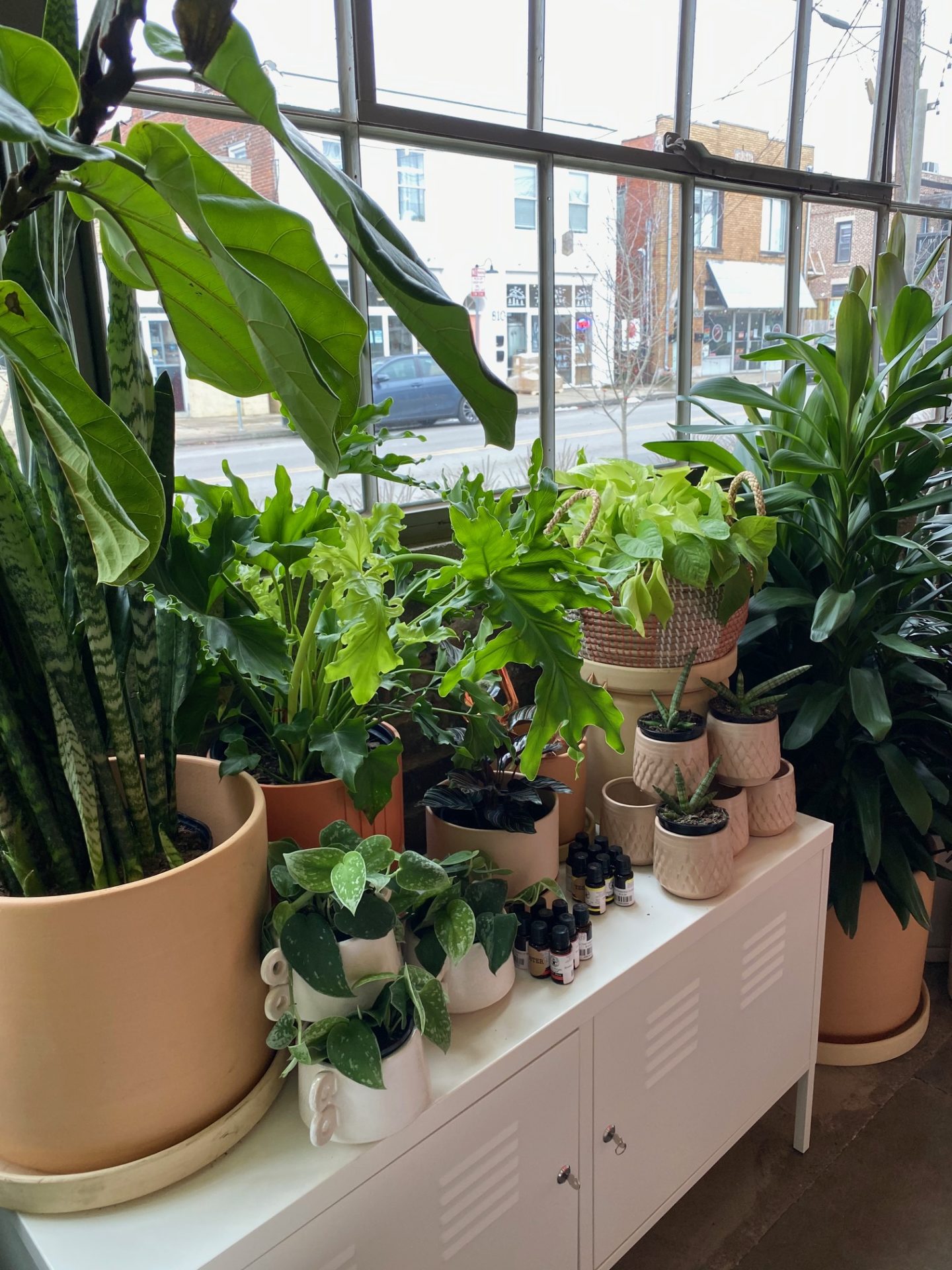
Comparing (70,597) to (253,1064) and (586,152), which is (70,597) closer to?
(253,1064)

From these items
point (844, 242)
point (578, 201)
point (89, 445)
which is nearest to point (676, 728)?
point (89, 445)

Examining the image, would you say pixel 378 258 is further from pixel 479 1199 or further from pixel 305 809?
pixel 479 1199

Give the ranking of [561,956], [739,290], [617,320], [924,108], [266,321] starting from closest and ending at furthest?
1. [266,321]
2. [561,956]
3. [617,320]
4. [739,290]
5. [924,108]

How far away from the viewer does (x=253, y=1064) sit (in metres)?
0.93

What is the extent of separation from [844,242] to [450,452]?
5.22 ft

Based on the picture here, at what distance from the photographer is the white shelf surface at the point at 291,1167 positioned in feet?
2.62

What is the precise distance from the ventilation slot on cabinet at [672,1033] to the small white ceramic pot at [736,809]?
228 mm

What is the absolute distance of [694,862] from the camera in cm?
130

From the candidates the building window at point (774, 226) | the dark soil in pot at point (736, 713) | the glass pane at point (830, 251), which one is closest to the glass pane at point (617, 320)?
the building window at point (774, 226)

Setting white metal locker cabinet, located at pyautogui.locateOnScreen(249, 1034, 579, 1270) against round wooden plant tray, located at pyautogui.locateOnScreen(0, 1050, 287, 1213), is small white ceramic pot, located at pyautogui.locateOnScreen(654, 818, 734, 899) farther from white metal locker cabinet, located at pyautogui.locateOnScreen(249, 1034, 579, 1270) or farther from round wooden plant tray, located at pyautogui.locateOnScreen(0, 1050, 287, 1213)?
round wooden plant tray, located at pyautogui.locateOnScreen(0, 1050, 287, 1213)

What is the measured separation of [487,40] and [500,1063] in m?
1.72

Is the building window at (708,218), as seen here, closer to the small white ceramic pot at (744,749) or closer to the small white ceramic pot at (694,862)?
the small white ceramic pot at (744,749)

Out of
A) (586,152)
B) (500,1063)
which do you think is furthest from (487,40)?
(500,1063)

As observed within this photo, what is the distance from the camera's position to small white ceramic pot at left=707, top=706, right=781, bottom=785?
4.72 feet
